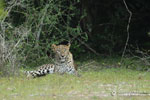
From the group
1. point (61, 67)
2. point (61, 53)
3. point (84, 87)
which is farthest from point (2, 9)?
point (84, 87)

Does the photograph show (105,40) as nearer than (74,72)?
No

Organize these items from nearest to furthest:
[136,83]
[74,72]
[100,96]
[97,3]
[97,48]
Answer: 1. [100,96]
2. [136,83]
3. [74,72]
4. [97,48]
5. [97,3]

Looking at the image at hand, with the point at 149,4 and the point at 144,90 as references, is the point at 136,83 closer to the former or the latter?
the point at 144,90

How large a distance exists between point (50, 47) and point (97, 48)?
3945mm

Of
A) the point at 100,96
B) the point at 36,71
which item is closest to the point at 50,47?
the point at 36,71

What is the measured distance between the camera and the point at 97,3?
65.5ft

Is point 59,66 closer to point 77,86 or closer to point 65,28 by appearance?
point 65,28

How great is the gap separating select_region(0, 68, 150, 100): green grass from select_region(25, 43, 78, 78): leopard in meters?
0.72

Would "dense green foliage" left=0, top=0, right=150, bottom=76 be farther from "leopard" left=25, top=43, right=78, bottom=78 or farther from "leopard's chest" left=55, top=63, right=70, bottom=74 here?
"leopard's chest" left=55, top=63, right=70, bottom=74

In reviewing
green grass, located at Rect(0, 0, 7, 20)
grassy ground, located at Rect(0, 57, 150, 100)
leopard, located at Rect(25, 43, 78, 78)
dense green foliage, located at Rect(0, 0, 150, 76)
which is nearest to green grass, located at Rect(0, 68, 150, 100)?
grassy ground, located at Rect(0, 57, 150, 100)

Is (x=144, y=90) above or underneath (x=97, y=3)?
underneath

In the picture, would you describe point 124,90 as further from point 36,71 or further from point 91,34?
point 91,34

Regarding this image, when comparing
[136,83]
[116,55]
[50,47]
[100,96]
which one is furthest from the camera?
[116,55]

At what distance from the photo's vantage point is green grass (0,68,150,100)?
9.15 m
